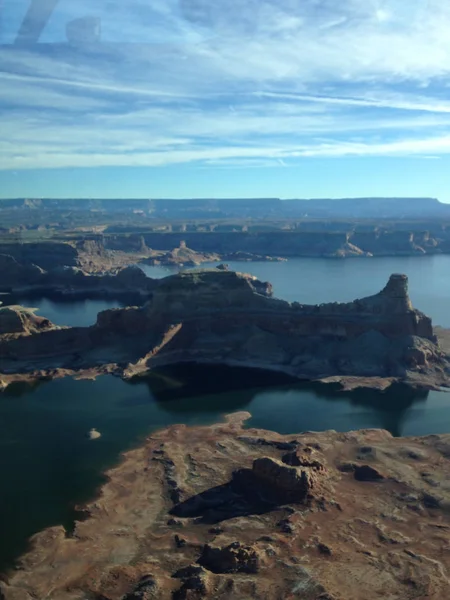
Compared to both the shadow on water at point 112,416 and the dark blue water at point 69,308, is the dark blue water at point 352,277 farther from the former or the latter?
the shadow on water at point 112,416

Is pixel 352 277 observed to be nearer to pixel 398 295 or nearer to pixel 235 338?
pixel 398 295

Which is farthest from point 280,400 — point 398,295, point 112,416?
point 398,295

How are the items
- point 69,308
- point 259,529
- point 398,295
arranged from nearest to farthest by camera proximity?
point 259,529 < point 398,295 < point 69,308

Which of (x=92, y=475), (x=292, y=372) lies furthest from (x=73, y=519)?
(x=292, y=372)

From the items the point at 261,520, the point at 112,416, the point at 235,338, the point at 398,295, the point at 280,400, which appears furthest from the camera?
the point at 235,338

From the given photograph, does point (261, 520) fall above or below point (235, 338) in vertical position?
below

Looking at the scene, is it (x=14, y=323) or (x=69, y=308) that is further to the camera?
(x=69, y=308)

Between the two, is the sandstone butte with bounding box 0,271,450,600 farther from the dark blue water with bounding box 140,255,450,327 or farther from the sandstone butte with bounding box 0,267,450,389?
the dark blue water with bounding box 140,255,450,327

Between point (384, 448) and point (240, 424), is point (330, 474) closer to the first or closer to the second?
point (384, 448)
